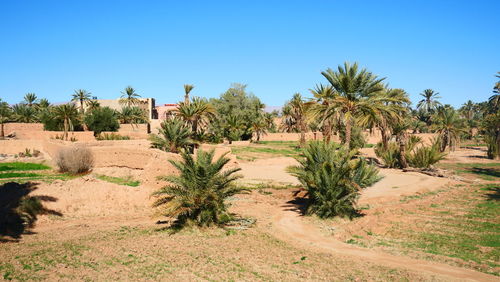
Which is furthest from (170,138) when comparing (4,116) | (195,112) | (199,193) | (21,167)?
(4,116)

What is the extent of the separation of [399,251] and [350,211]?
417 centimetres

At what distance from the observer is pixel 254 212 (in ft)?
53.3

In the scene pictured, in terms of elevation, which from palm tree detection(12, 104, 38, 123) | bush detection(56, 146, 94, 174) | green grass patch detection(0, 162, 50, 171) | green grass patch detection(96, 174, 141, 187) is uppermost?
palm tree detection(12, 104, 38, 123)

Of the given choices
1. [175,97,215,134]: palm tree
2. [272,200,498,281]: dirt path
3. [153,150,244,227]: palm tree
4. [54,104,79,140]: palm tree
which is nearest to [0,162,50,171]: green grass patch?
[175,97,215,134]: palm tree

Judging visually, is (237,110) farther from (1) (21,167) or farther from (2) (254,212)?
(2) (254,212)

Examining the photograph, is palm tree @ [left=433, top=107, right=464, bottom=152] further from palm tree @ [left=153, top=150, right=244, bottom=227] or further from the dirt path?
palm tree @ [left=153, top=150, right=244, bottom=227]

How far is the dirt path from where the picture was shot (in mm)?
9009

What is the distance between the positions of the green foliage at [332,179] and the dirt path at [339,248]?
1.14 metres

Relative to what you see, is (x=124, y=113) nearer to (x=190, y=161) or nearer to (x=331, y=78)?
(x=331, y=78)

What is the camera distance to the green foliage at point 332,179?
48.3ft

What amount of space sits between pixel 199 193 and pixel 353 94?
38.1 ft

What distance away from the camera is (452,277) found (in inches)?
342

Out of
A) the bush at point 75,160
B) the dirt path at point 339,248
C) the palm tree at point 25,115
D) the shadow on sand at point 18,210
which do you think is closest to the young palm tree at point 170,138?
the bush at point 75,160

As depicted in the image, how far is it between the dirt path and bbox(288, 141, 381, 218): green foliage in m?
1.14
